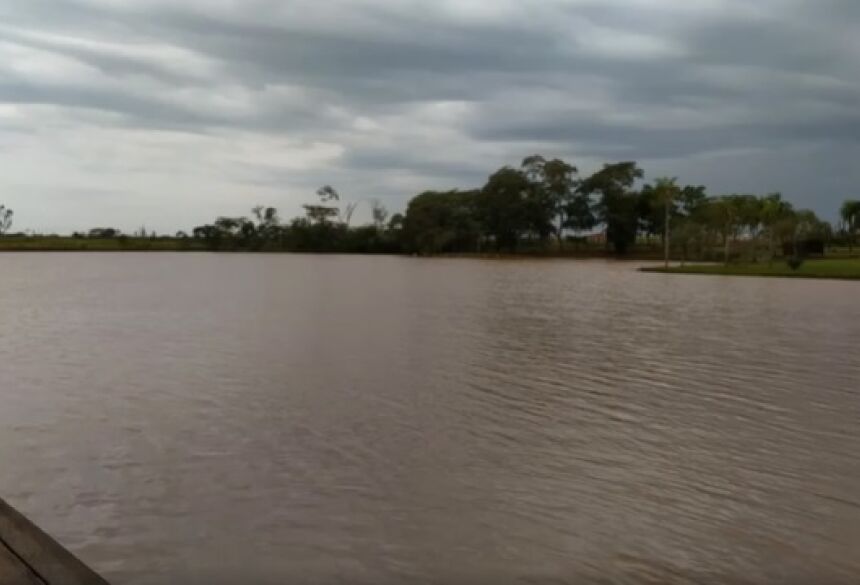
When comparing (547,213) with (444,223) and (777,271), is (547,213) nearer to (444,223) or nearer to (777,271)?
(444,223)

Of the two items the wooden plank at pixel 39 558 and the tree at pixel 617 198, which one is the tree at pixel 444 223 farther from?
the wooden plank at pixel 39 558

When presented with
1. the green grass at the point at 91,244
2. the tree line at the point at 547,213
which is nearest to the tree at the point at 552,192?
the tree line at the point at 547,213

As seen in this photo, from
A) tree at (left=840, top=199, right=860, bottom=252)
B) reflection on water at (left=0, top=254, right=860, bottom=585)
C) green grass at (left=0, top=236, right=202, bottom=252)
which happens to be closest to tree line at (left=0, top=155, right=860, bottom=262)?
tree at (left=840, top=199, right=860, bottom=252)

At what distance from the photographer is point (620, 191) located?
312 feet

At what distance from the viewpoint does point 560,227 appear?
99562mm

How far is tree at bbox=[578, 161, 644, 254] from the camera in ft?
309

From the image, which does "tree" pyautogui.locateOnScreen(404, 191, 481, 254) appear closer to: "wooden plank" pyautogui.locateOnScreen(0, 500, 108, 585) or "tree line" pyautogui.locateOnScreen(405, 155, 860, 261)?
"tree line" pyautogui.locateOnScreen(405, 155, 860, 261)

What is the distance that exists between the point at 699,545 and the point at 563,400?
482cm

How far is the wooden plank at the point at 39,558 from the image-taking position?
3.61 metres

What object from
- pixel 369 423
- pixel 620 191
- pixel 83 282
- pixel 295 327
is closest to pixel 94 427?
pixel 369 423

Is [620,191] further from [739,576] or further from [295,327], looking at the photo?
[739,576]

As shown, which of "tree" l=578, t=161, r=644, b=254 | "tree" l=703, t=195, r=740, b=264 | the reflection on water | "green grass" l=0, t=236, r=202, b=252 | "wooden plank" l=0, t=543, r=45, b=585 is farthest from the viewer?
"green grass" l=0, t=236, r=202, b=252

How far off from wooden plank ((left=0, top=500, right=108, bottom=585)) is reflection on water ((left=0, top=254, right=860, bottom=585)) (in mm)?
877

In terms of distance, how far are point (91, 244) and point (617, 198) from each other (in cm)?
7594
